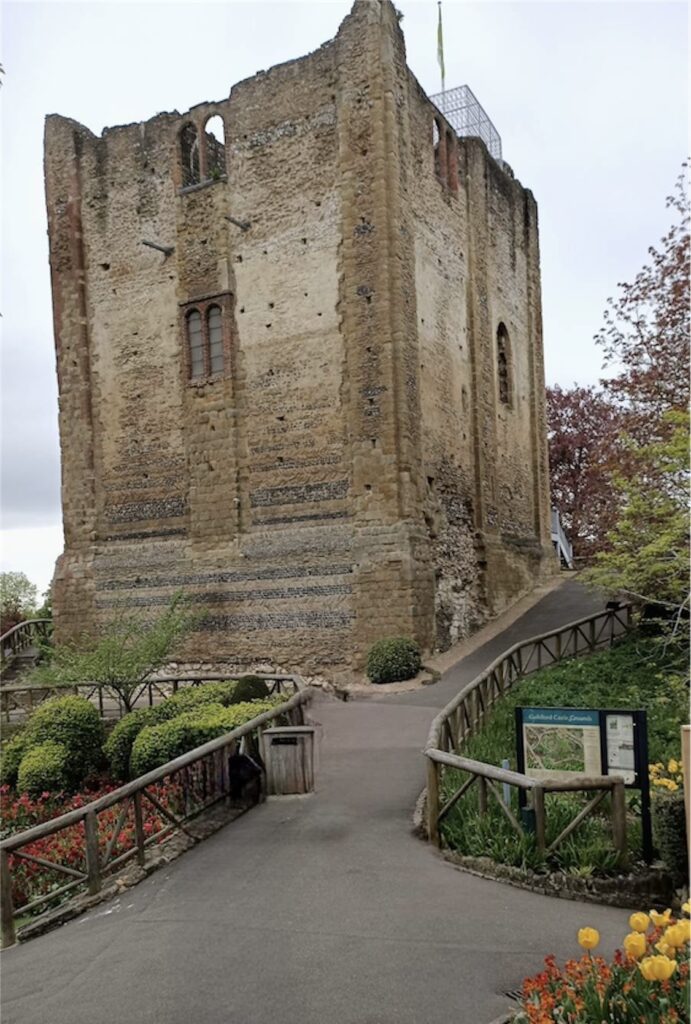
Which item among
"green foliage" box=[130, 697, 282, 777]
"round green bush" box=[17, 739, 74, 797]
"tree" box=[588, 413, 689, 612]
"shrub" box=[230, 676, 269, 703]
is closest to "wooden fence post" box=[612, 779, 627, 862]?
"tree" box=[588, 413, 689, 612]

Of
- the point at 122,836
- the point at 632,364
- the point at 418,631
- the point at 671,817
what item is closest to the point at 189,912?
the point at 122,836

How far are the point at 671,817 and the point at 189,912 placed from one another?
13.3ft

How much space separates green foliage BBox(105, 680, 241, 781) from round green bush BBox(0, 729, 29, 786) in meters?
1.54

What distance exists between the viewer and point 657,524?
12.6m

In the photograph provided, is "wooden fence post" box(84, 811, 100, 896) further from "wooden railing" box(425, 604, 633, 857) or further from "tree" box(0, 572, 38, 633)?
"tree" box(0, 572, 38, 633)

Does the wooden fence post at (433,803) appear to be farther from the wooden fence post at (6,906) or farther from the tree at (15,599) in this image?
the tree at (15,599)

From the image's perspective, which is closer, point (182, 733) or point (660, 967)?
point (660, 967)

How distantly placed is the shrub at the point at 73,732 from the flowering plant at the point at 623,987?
10.3m

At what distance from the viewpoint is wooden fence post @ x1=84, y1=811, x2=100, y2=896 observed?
7727 mm

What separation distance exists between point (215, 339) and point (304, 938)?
1603 centimetres

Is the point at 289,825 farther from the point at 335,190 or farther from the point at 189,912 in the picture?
the point at 335,190

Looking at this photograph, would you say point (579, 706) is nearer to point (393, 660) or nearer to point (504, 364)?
point (393, 660)

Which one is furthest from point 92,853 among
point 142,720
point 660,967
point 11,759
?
point 11,759

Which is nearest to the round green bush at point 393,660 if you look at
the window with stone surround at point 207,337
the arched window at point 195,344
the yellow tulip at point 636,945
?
A: the window with stone surround at point 207,337
